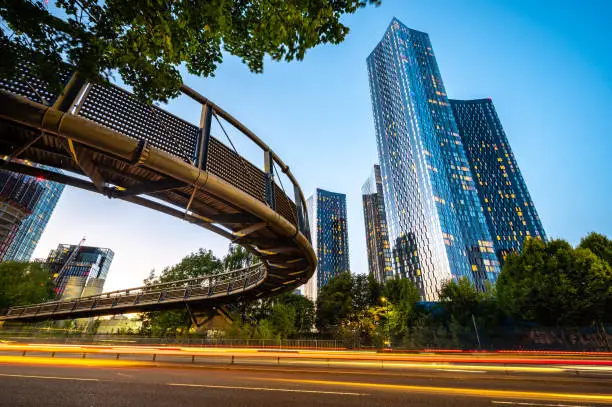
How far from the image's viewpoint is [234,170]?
6.96 meters

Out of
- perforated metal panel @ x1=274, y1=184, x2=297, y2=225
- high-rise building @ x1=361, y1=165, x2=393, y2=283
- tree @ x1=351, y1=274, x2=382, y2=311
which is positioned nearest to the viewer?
perforated metal panel @ x1=274, y1=184, x2=297, y2=225

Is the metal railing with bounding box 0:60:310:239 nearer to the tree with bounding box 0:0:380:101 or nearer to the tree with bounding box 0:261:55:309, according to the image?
the tree with bounding box 0:0:380:101

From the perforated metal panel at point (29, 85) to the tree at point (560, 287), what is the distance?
36834 mm

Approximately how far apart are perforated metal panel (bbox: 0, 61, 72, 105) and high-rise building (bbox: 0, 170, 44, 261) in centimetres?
13097

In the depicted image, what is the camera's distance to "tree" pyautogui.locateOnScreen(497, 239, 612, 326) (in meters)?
24.1

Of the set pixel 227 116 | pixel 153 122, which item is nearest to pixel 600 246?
pixel 227 116

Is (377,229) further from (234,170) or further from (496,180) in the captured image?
(234,170)

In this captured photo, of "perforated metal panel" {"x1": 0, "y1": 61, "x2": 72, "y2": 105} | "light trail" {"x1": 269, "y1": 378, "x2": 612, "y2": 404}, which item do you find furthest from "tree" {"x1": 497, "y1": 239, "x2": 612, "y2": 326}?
"perforated metal panel" {"x1": 0, "y1": 61, "x2": 72, "y2": 105}

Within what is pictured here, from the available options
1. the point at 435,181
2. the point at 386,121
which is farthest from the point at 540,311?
the point at 386,121

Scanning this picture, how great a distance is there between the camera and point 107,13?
188 inches

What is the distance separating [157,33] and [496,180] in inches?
5931

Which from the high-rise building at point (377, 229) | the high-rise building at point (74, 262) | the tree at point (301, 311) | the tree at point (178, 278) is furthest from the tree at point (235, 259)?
the high-rise building at point (74, 262)

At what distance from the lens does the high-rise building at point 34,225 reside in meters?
117

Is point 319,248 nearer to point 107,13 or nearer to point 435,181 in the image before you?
point 435,181
